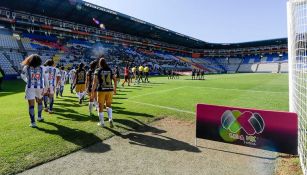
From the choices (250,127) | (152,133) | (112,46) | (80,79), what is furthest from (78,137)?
(112,46)

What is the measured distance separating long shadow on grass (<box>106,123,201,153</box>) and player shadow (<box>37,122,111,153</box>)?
71cm

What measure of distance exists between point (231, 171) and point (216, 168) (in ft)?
0.90

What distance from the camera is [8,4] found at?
40.9 m

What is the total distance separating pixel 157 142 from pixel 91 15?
160 ft

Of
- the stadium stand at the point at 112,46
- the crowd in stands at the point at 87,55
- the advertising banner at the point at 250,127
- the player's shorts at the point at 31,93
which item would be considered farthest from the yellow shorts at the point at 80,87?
the stadium stand at the point at 112,46

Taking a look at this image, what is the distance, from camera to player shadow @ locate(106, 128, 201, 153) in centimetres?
570

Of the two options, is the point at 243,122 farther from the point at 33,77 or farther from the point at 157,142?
the point at 33,77

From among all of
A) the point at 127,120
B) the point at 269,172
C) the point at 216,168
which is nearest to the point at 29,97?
the point at 127,120

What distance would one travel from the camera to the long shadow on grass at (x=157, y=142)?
570 cm

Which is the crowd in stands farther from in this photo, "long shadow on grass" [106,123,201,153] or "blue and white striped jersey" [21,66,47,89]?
"long shadow on grass" [106,123,201,153]

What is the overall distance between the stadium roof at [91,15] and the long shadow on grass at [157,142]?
4231cm

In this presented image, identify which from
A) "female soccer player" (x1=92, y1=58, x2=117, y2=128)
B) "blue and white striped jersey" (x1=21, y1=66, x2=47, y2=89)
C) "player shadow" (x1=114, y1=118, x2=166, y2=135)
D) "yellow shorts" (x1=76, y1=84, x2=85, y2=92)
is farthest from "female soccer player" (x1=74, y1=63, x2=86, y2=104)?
"female soccer player" (x1=92, y1=58, x2=117, y2=128)

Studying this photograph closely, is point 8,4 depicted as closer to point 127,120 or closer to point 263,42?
point 127,120

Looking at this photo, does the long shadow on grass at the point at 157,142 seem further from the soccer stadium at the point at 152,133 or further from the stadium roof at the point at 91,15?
the stadium roof at the point at 91,15
